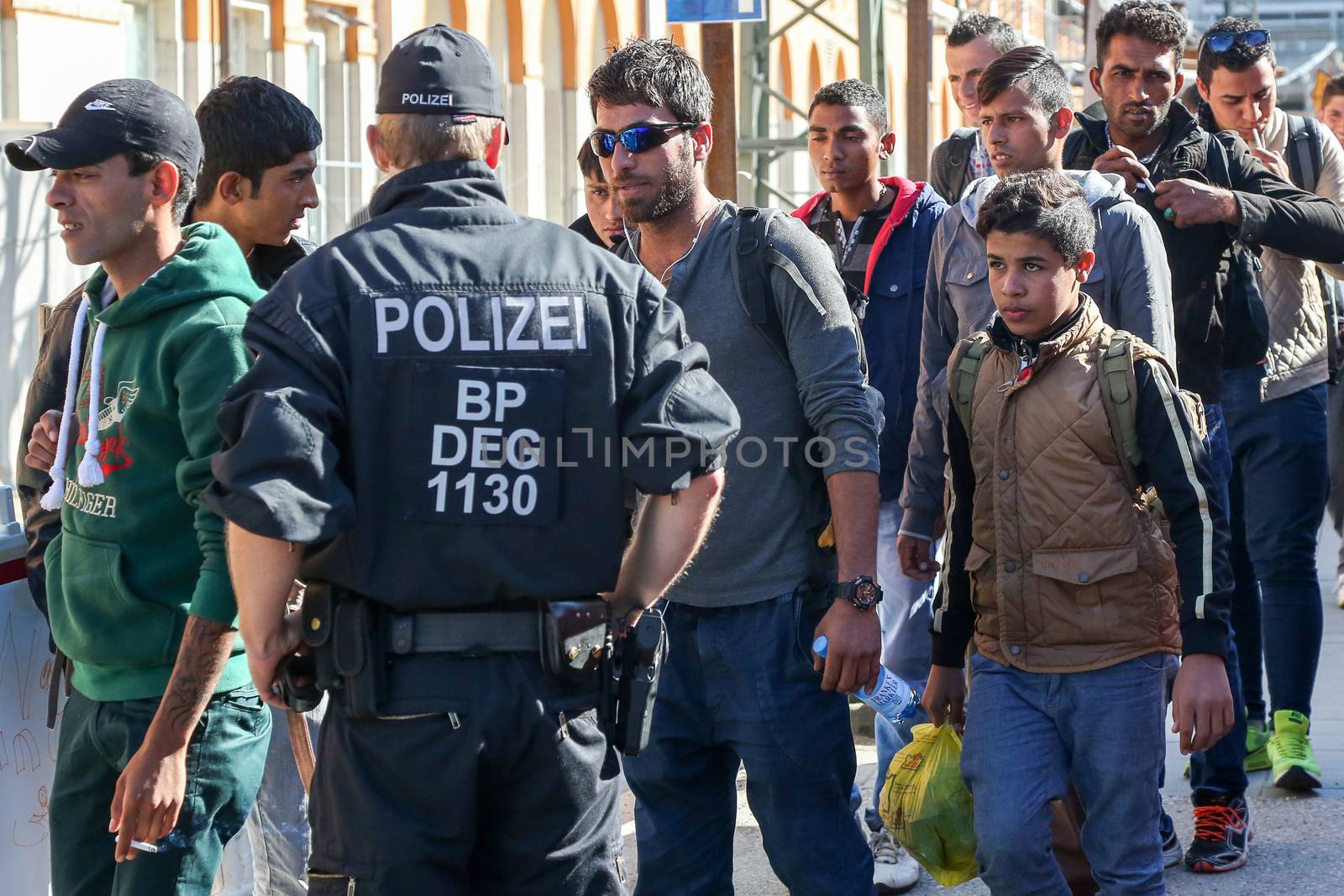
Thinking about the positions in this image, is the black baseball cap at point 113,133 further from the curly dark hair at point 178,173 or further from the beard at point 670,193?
the beard at point 670,193

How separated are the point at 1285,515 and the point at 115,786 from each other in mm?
3640

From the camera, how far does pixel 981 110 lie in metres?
4.77

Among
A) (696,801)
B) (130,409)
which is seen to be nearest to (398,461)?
(130,409)

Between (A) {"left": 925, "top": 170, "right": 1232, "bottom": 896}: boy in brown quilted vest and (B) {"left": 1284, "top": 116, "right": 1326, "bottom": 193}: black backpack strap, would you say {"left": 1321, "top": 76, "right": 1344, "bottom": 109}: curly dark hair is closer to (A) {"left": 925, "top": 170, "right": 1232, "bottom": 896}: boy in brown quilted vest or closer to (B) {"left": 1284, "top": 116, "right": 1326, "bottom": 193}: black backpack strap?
(B) {"left": 1284, "top": 116, "right": 1326, "bottom": 193}: black backpack strap

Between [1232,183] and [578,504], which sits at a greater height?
[1232,183]

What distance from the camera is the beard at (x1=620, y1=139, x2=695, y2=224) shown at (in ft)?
12.2

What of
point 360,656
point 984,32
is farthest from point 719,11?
point 360,656

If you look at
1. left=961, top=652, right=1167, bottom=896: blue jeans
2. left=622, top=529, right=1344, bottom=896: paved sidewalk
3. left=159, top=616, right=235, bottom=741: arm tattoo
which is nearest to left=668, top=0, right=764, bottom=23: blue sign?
left=622, top=529, right=1344, bottom=896: paved sidewalk

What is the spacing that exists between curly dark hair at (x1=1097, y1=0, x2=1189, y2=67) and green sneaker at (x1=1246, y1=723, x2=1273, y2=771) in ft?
6.90

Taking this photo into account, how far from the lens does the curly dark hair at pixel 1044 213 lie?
3.81 metres

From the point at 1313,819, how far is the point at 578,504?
3271mm

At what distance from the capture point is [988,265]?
416 cm

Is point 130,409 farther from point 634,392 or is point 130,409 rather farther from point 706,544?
point 706,544

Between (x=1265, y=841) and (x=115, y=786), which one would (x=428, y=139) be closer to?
(x=115, y=786)
